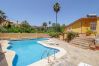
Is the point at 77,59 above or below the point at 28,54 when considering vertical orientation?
above

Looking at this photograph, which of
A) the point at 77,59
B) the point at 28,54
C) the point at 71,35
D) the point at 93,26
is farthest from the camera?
the point at 71,35

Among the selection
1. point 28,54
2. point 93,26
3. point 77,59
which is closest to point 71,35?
point 93,26

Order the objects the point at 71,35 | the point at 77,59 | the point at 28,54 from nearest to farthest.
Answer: the point at 77,59 → the point at 28,54 → the point at 71,35

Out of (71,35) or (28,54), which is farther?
(71,35)

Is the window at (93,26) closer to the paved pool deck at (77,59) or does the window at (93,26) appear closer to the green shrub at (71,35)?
the green shrub at (71,35)

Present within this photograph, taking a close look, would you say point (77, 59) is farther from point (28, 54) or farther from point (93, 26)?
point (93, 26)

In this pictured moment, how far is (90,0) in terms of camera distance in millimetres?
26531

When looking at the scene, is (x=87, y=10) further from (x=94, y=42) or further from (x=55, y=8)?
(x=94, y=42)

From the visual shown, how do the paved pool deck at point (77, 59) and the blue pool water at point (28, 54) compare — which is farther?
the blue pool water at point (28, 54)

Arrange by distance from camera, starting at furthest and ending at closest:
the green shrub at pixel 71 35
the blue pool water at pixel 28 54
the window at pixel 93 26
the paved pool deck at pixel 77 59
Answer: the green shrub at pixel 71 35 < the window at pixel 93 26 < the blue pool water at pixel 28 54 < the paved pool deck at pixel 77 59

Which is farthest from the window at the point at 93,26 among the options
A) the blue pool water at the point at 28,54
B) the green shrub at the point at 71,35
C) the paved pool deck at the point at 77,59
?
the paved pool deck at the point at 77,59

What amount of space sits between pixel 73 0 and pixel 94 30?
29.9 feet

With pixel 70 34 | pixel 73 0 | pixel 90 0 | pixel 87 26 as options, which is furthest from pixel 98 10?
pixel 70 34

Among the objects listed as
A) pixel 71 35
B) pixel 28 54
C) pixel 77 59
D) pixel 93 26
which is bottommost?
pixel 28 54
